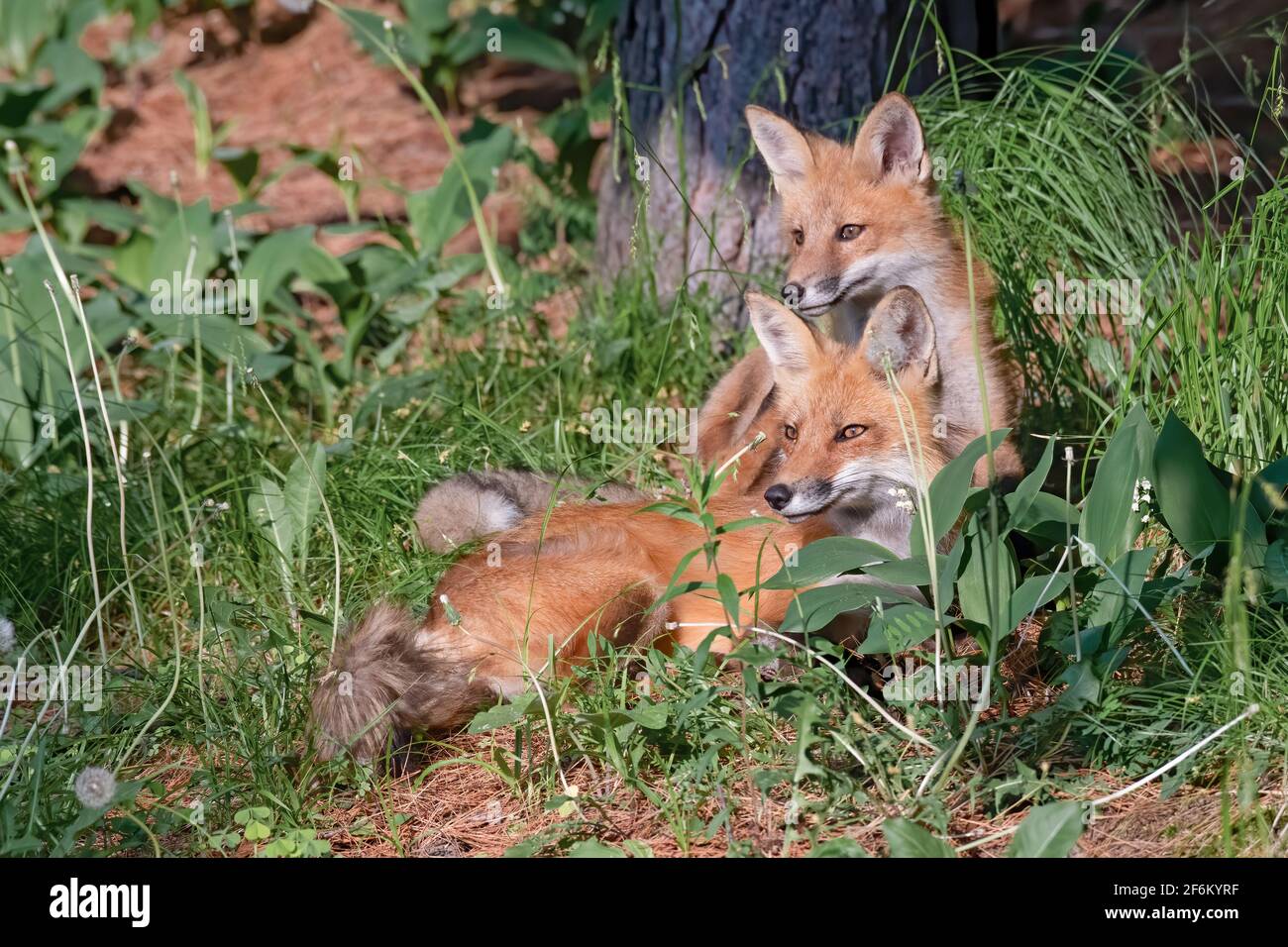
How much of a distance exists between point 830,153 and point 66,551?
124 inches

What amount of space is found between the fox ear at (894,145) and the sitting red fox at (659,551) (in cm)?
91

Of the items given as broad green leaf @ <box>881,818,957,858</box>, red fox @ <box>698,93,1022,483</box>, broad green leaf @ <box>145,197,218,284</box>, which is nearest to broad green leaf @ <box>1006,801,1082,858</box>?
broad green leaf @ <box>881,818,957,858</box>

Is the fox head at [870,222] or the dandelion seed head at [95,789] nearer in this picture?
the dandelion seed head at [95,789]

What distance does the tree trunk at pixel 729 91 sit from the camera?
553 cm

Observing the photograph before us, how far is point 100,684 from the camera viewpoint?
11.7 ft

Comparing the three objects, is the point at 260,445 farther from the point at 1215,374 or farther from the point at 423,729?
the point at 1215,374

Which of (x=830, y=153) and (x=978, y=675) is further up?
(x=830, y=153)

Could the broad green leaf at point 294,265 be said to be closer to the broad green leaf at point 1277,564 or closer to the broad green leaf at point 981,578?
the broad green leaf at point 981,578

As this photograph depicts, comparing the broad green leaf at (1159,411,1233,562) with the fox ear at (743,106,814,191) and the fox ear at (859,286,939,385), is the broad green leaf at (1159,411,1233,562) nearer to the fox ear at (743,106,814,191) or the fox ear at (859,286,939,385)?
the fox ear at (859,286,939,385)

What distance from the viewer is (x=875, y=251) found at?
4.57 meters

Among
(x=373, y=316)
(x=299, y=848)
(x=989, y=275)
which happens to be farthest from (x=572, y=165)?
(x=299, y=848)

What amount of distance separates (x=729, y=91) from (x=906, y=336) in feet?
7.81

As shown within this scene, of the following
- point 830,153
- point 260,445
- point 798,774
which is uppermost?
point 830,153

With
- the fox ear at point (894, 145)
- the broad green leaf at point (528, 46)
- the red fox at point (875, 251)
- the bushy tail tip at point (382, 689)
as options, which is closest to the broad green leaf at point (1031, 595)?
the red fox at point (875, 251)
